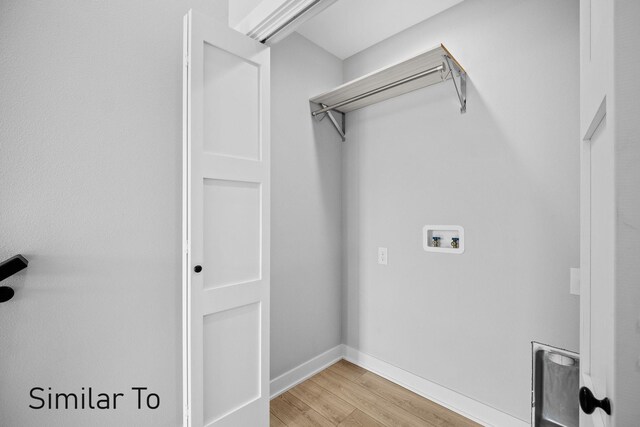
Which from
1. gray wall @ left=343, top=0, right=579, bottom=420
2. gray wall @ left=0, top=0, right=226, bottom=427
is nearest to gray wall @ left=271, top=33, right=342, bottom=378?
gray wall @ left=343, top=0, right=579, bottom=420

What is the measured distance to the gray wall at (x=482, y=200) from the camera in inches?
58.5

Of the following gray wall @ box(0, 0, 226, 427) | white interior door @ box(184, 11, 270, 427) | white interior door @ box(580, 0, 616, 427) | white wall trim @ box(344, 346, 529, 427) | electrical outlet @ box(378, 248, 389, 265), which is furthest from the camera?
electrical outlet @ box(378, 248, 389, 265)

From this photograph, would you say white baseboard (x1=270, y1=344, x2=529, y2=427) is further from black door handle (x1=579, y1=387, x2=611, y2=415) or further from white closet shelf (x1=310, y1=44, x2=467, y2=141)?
white closet shelf (x1=310, y1=44, x2=467, y2=141)

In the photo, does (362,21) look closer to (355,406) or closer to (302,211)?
(302,211)

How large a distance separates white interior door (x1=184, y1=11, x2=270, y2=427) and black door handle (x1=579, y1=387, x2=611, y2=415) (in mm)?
1288

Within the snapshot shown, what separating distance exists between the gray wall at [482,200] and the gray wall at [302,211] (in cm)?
33

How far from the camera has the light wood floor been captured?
1.72m

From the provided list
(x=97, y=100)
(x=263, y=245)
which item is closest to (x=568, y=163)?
(x=263, y=245)

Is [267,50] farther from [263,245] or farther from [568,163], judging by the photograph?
[568,163]

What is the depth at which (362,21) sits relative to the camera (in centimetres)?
203

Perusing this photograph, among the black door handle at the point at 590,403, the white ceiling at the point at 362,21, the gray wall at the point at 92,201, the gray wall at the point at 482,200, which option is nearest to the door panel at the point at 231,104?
the gray wall at the point at 92,201

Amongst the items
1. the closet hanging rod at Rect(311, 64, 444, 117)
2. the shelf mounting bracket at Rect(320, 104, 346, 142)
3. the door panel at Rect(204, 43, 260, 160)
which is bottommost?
the door panel at Rect(204, 43, 260, 160)

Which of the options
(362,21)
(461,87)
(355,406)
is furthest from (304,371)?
(362,21)

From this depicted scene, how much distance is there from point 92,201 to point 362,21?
208 centimetres
